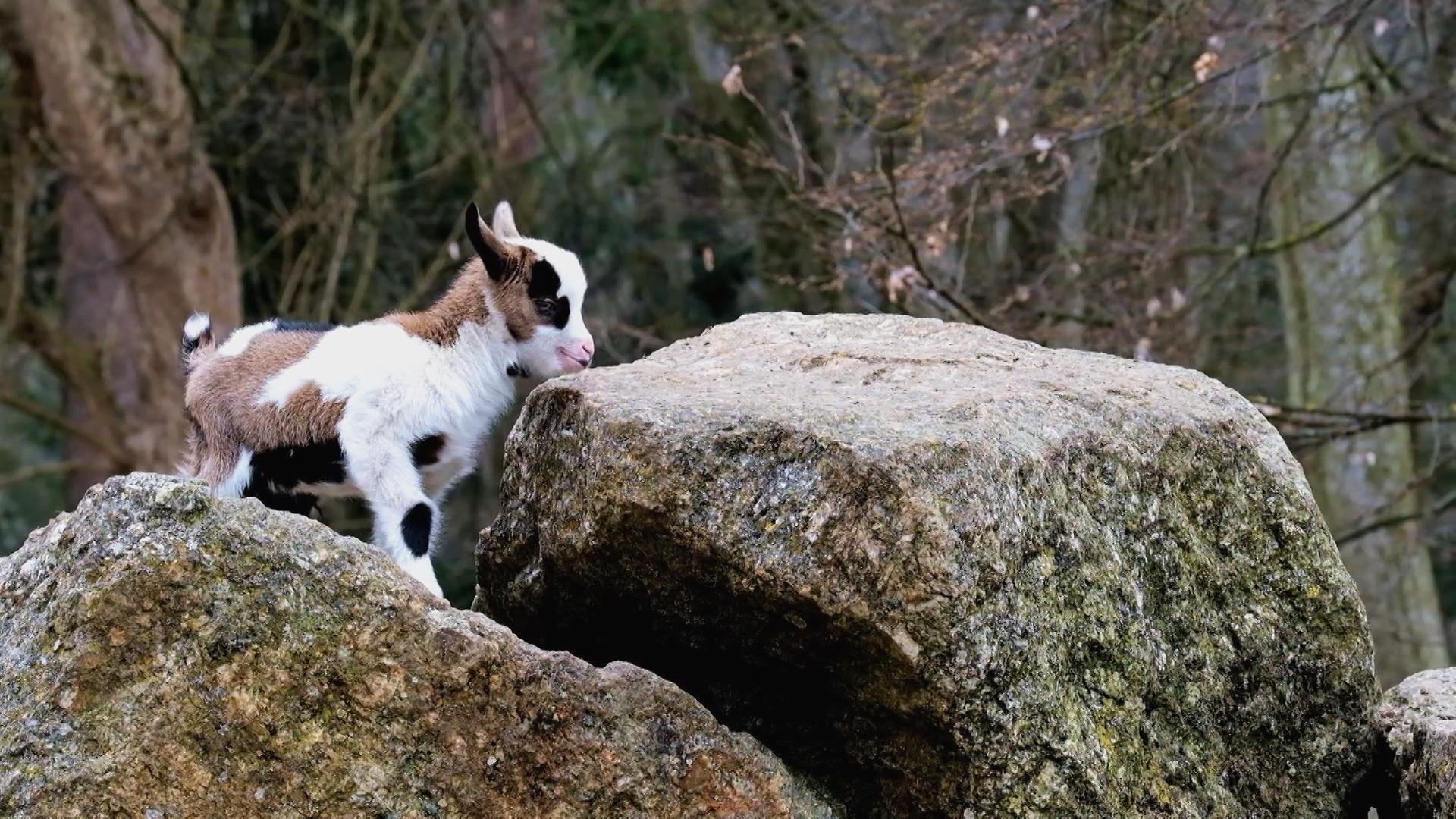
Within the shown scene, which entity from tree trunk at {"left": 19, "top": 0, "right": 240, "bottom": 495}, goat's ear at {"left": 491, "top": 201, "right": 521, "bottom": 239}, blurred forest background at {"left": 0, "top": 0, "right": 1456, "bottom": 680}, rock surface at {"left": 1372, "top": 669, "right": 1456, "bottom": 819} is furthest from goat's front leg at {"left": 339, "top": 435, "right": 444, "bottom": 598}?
tree trunk at {"left": 19, "top": 0, "right": 240, "bottom": 495}

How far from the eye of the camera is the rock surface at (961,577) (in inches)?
155

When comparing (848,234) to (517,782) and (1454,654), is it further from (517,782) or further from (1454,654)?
(1454,654)

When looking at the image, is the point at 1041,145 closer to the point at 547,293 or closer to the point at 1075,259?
the point at 1075,259

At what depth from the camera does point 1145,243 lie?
11.3m

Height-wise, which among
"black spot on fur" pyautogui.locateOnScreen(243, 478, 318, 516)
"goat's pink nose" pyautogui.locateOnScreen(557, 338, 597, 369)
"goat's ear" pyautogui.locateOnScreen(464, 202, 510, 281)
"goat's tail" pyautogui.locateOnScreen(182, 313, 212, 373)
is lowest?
"black spot on fur" pyautogui.locateOnScreen(243, 478, 318, 516)

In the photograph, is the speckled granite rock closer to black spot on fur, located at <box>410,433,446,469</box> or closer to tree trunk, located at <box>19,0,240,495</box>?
black spot on fur, located at <box>410,433,446,469</box>

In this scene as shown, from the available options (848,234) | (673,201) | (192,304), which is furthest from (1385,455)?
(192,304)

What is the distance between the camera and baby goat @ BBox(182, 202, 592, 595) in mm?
5055

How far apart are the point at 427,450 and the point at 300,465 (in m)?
0.38

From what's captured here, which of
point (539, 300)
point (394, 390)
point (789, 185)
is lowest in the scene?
point (789, 185)

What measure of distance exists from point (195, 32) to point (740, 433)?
1135cm

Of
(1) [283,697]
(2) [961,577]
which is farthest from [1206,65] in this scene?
(1) [283,697]

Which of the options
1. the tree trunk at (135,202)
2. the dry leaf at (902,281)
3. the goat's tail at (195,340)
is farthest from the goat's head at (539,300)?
the tree trunk at (135,202)

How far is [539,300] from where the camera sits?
539 centimetres
